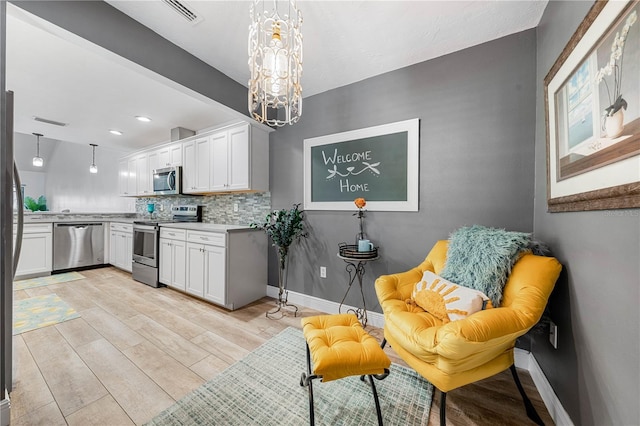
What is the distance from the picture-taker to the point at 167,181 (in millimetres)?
3715

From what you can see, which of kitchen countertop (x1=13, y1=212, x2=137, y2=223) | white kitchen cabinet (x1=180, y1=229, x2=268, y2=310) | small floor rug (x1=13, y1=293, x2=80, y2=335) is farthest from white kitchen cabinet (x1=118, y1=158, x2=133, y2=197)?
white kitchen cabinet (x1=180, y1=229, x2=268, y2=310)

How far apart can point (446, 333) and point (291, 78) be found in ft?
5.55

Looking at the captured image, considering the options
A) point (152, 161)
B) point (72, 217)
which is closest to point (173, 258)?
point (152, 161)

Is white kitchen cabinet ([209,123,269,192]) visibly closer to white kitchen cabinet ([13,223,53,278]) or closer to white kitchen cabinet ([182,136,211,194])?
white kitchen cabinet ([182,136,211,194])

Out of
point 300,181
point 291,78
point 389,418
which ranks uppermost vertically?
point 291,78

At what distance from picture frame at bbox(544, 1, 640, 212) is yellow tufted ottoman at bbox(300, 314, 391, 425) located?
3.74ft

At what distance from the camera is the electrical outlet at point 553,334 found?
4.42ft

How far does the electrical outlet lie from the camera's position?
4.42 ft

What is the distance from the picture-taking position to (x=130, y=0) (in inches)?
63.4

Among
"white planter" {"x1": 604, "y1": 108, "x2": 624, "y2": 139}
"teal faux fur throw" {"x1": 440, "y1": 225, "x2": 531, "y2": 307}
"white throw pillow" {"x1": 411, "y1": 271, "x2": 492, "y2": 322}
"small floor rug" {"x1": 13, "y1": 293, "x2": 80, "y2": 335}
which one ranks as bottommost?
"small floor rug" {"x1": 13, "y1": 293, "x2": 80, "y2": 335}

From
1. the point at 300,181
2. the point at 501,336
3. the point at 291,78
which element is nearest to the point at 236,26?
the point at 291,78

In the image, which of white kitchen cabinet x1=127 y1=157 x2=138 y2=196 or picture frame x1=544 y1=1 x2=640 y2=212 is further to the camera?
white kitchen cabinet x1=127 y1=157 x2=138 y2=196

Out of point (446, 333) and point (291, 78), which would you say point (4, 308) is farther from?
point (446, 333)

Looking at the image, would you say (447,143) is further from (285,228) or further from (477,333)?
(285,228)
